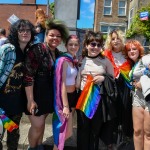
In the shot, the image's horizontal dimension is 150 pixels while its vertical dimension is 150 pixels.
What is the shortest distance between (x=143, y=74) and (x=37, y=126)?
59.5 inches

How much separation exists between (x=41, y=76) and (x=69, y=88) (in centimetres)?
42

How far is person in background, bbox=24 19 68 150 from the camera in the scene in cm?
346

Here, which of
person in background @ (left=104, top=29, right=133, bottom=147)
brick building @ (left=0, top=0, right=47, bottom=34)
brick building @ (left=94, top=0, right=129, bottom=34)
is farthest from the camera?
brick building @ (left=0, top=0, right=47, bottom=34)

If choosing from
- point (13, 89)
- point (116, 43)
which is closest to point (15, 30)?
point (13, 89)

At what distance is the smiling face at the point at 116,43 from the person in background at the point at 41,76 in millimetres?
834

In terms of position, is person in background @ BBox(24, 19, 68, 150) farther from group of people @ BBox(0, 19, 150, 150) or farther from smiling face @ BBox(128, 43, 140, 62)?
smiling face @ BBox(128, 43, 140, 62)

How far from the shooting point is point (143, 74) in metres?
3.46

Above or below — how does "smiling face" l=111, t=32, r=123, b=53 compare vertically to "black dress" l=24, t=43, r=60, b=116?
above

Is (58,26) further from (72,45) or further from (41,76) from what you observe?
(41,76)

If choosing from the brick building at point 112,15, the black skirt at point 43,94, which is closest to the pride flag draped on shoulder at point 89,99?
the black skirt at point 43,94

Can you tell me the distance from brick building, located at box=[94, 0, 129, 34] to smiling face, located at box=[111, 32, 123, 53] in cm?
3130

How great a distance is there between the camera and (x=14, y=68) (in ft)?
11.2

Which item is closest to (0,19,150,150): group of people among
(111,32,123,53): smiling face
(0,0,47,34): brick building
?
(111,32,123,53): smiling face

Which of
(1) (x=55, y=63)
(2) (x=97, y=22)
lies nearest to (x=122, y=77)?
(1) (x=55, y=63)
